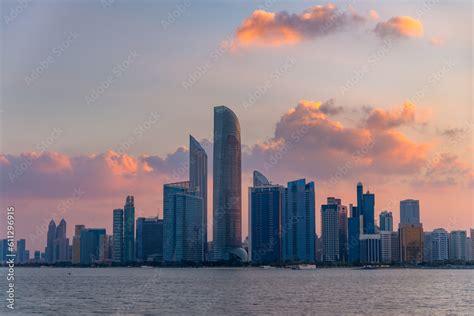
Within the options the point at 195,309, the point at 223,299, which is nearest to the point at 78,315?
the point at 195,309

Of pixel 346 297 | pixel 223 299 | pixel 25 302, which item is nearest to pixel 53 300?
pixel 25 302

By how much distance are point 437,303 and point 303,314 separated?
28.2 metres

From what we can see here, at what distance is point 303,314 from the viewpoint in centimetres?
9200

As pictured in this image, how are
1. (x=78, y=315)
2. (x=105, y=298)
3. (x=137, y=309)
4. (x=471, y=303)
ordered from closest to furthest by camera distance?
(x=78, y=315) < (x=137, y=309) < (x=471, y=303) < (x=105, y=298)

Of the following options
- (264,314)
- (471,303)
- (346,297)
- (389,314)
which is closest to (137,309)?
(264,314)

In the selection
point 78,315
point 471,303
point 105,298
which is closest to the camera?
point 78,315

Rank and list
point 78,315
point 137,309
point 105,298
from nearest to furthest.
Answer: point 78,315
point 137,309
point 105,298

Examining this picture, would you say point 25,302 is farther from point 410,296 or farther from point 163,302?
point 410,296

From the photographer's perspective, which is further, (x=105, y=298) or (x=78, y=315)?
(x=105, y=298)

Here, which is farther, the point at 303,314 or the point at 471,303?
the point at 471,303

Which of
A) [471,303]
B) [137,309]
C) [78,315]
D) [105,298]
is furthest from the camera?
[105,298]

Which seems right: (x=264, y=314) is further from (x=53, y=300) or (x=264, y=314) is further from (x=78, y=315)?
(x=53, y=300)

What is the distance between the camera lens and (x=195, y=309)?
99938mm

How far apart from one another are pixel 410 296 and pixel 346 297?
11430mm
